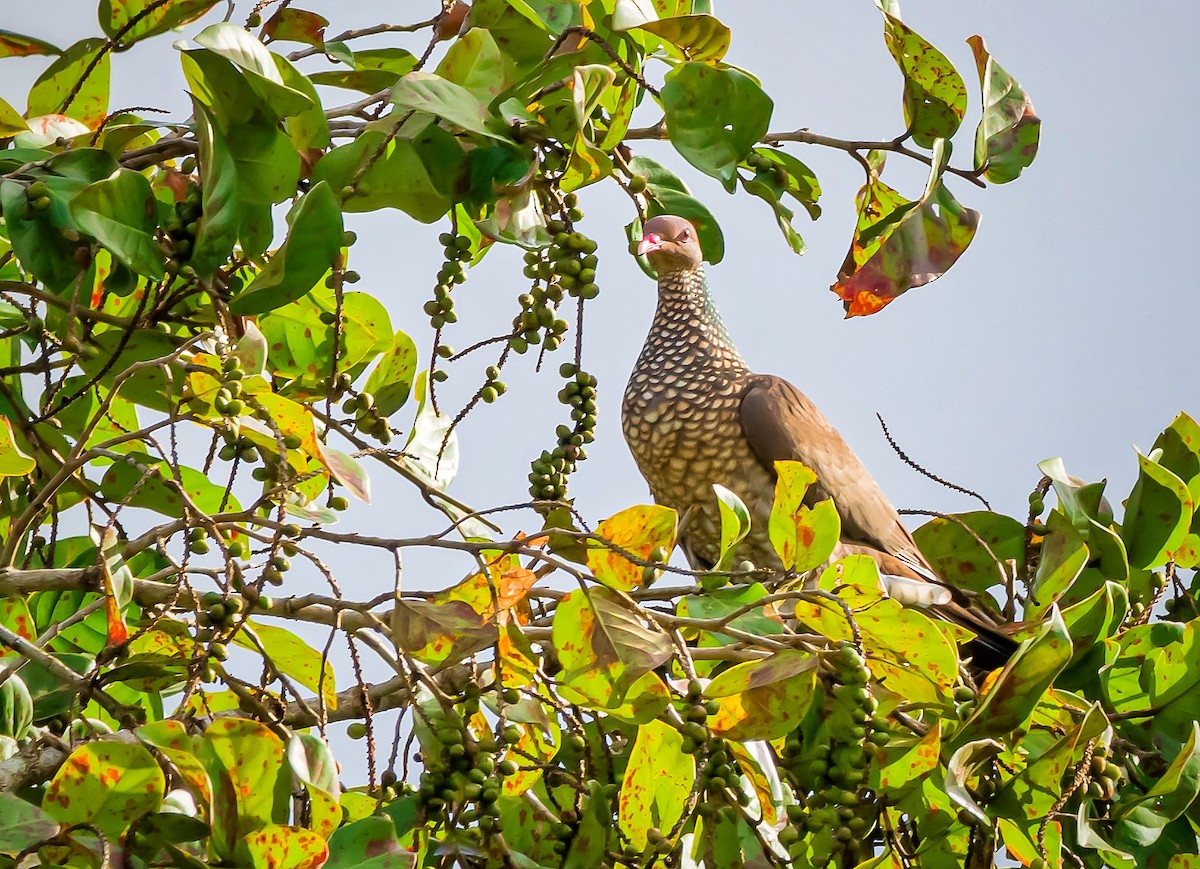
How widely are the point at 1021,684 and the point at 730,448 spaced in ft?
4.55

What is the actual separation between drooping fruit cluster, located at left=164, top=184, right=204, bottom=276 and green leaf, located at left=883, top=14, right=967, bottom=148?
2.14 ft

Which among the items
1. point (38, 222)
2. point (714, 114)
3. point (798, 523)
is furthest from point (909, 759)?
point (38, 222)

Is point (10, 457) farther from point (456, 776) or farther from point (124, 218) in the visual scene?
point (456, 776)

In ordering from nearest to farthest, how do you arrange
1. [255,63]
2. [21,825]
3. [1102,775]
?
[21,825] → [255,63] → [1102,775]

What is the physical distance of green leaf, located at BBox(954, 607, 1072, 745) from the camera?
1.16 m

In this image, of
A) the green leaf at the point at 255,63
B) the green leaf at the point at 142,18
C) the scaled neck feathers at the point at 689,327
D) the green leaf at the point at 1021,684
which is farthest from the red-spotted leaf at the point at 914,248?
the scaled neck feathers at the point at 689,327

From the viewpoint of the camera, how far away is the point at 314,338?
1449 mm

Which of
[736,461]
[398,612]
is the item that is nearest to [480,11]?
[398,612]

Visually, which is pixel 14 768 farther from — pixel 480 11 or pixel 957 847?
pixel 957 847

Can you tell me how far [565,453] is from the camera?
1461mm

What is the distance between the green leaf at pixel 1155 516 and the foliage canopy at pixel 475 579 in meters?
0.17

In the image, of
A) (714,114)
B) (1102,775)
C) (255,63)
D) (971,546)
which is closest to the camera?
(255,63)

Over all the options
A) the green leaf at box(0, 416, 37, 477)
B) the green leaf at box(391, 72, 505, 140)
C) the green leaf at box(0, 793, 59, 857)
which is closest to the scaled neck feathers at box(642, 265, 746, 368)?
the green leaf at box(391, 72, 505, 140)

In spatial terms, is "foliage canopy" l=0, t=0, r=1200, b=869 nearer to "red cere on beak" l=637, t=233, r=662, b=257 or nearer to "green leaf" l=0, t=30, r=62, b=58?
"green leaf" l=0, t=30, r=62, b=58
